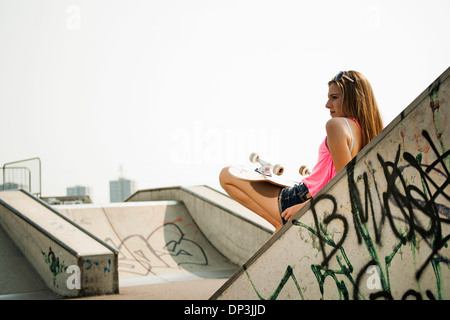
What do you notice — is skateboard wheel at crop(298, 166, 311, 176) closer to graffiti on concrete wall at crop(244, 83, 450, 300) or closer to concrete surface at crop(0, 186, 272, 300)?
graffiti on concrete wall at crop(244, 83, 450, 300)

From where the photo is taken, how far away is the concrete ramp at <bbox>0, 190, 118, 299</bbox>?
25.9ft

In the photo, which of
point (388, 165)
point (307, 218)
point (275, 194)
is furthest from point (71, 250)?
point (388, 165)

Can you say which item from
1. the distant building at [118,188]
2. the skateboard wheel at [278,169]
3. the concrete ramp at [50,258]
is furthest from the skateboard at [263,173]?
the distant building at [118,188]

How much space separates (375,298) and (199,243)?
9.70m

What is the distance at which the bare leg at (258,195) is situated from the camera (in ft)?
11.7

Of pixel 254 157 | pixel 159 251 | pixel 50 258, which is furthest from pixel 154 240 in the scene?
pixel 254 157

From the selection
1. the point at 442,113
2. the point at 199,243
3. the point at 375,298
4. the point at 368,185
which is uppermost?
the point at 442,113

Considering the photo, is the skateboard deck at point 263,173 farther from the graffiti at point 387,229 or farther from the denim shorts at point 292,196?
the graffiti at point 387,229

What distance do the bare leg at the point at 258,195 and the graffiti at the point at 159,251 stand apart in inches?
279

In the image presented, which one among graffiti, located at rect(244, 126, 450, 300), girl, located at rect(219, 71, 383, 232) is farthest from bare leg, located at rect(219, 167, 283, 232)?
graffiti, located at rect(244, 126, 450, 300)

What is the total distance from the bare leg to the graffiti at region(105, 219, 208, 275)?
23.3 feet

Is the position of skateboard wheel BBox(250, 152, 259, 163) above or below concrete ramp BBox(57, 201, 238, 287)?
above
